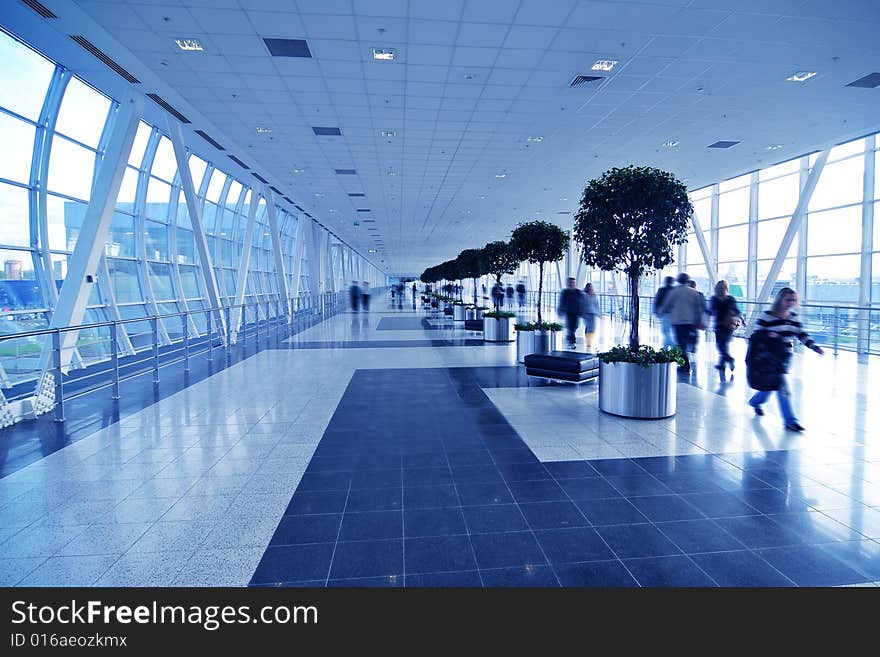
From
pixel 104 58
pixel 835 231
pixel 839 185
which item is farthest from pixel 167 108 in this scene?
pixel 835 231

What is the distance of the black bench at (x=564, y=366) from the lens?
24.3 ft

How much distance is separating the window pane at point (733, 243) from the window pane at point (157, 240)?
19.2m

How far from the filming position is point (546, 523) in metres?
3.24

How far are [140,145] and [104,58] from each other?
6.27m

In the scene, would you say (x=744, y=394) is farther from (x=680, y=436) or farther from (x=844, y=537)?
(x=844, y=537)

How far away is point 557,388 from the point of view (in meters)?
7.53

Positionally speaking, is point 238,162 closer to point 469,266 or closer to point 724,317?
point 469,266

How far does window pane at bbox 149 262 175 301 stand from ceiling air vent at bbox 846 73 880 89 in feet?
55.3

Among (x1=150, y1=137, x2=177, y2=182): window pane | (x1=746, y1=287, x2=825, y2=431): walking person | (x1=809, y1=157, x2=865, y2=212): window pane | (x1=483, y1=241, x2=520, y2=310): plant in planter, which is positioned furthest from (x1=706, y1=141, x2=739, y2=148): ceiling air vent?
(x1=150, y1=137, x2=177, y2=182): window pane

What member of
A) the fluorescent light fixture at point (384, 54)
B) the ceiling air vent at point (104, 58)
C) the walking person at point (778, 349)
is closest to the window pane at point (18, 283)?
the ceiling air vent at point (104, 58)

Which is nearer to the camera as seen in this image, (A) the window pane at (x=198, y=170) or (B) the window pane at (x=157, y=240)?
(B) the window pane at (x=157, y=240)

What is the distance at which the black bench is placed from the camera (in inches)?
292

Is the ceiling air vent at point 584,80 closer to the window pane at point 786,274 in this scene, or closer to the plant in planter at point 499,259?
the plant in planter at point 499,259

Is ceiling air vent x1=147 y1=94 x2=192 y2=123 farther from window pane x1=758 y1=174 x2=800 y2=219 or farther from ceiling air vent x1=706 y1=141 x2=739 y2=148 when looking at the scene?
window pane x1=758 y1=174 x2=800 y2=219
